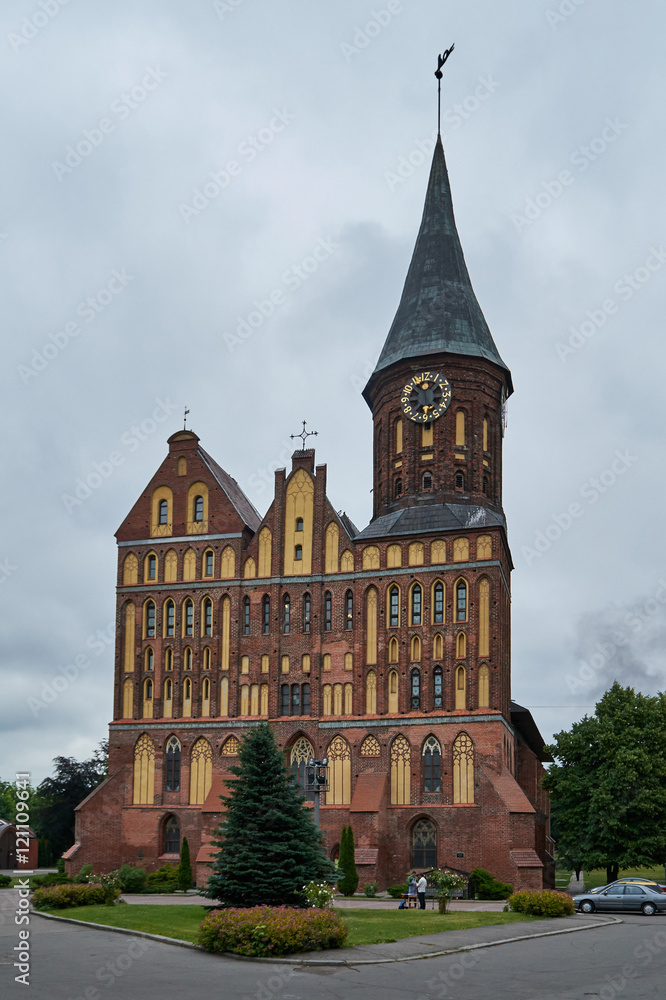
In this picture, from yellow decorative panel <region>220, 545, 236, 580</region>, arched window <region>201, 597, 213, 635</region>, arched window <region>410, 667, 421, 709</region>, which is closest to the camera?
arched window <region>410, 667, 421, 709</region>

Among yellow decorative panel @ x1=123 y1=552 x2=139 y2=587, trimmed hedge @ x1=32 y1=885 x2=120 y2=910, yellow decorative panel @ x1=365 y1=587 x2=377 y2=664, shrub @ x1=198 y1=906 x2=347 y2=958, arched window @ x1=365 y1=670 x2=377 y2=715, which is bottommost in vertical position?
trimmed hedge @ x1=32 y1=885 x2=120 y2=910

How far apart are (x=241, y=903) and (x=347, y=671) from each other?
21637mm

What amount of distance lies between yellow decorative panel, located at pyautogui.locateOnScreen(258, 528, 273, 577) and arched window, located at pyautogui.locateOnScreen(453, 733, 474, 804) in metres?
12.5

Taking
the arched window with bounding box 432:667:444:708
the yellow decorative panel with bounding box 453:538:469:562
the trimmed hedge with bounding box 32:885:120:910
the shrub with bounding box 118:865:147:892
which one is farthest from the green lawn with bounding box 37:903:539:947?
the yellow decorative panel with bounding box 453:538:469:562

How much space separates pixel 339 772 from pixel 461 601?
31.5 ft

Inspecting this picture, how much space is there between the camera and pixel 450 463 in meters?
54.5

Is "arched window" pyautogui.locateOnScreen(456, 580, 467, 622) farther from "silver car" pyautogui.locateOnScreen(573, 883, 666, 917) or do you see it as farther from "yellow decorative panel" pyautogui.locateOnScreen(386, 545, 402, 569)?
"silver car" pyautogui.locateOnScreen(573, 883, 666, 917)

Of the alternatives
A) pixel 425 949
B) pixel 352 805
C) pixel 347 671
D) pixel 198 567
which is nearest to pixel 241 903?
pixel 425 949

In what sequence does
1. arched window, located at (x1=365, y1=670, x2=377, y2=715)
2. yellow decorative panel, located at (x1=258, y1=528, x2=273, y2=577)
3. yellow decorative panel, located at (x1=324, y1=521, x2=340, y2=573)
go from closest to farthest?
arched window, located at (x1=365, y1=670, x2=377, y2=715)
yellow decorative panel, located at (x1=324, y1=521, x2=340, y2=573)
yellow decorative panel, located at (x1=258, y1=528, x2=273, y2=577)

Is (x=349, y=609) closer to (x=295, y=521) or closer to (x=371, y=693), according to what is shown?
(x=371, y=693)

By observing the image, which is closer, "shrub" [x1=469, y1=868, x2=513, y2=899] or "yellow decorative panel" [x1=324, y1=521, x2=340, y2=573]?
"shrub" [x1=469, y1=868, x2=513, y2=899]

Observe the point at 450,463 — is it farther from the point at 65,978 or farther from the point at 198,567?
the point at 65,978

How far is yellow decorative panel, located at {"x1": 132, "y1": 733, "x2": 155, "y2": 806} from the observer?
5262 cm

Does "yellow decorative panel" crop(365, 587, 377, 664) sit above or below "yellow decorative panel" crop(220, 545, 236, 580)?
below
